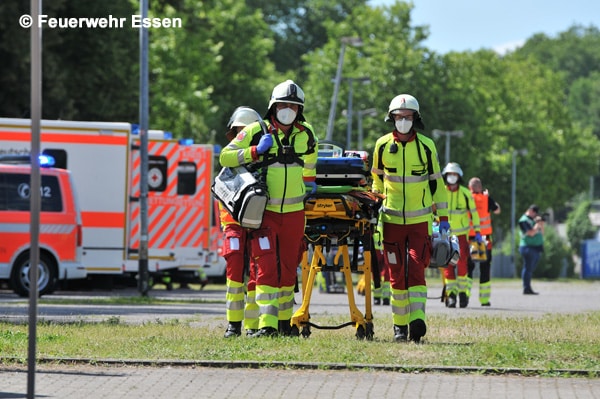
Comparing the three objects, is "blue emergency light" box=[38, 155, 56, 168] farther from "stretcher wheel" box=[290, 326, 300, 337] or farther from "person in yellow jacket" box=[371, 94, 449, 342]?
"person in yellow jacket" box=[371, 94, 449, 342]

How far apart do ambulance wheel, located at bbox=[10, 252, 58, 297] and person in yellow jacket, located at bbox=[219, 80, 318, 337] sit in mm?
11449

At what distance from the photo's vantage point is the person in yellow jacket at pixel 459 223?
21453 mm

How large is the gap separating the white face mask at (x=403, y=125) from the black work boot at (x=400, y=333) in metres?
1.71

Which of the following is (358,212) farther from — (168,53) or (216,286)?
(168,53)

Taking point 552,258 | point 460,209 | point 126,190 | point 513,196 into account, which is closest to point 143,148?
point 126,190

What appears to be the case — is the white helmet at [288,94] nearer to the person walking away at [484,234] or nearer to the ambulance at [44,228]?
the person walking away at [484,234]

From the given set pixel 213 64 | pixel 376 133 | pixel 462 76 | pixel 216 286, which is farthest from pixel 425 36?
pixel 216 286

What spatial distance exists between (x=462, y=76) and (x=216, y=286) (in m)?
39.9

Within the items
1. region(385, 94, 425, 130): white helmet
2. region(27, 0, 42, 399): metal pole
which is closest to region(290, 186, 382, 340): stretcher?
region(385, 94, 425, 130): white helmet

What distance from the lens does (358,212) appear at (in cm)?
1340

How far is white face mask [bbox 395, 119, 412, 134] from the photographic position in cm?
1336

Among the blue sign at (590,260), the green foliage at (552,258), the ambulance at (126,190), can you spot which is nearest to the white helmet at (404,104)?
the ambulance at (126,190)

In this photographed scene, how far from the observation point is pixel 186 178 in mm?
30203

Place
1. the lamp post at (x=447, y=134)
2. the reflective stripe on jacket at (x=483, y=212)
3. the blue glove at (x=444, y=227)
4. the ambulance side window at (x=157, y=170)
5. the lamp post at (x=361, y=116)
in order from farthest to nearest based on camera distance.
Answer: the lamp post at (x=447, y=134) < the lamp post at (x=361, y=116) < the ambulance side window at (x=157, y=170) < the reflective stripe on jacket at (x=483, y=212) < the blue glove at (x=444, y=227)
